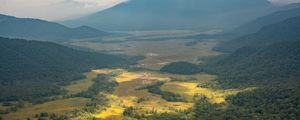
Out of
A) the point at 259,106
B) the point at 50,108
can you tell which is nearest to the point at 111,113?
the point at 50,108

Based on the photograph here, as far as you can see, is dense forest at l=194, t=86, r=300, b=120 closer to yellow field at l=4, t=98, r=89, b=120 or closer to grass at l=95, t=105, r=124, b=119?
grass at l=95, t=105, r=124, b=119

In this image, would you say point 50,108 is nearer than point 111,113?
No

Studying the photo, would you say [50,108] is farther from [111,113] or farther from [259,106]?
[259,106]

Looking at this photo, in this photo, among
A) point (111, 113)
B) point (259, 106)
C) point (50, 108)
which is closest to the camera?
point (259, 106)

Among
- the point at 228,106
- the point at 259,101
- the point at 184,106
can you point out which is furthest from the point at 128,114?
the point at 259,101

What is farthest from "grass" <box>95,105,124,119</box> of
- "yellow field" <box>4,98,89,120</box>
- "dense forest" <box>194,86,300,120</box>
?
"dense forest" <box>194,86,300,120</box>

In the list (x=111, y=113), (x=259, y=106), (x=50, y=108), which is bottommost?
(x=111, y=113)

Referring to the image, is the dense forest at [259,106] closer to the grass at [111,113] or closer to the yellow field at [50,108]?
the grass at [111,113]

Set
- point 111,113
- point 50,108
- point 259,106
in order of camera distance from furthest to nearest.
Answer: point 50,108 < point 111,113 < point 259,106
